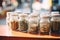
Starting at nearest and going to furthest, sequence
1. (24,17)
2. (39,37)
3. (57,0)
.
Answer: (39,37)
(24,17)
(57,0)

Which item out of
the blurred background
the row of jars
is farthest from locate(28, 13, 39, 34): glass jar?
the blurred background

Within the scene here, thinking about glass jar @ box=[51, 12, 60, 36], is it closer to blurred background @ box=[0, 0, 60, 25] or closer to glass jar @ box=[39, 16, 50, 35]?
glass jar @ box=[39, 16, 50, 35]

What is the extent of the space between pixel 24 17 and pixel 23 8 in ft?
0.77

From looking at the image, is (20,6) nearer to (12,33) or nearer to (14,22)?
(14,22)

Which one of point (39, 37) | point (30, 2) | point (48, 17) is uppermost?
point (30, 2)

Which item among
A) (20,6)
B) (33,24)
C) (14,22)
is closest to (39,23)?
(33,24)

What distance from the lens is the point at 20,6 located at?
1427mm

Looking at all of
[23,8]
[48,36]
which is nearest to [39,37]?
[48,36]

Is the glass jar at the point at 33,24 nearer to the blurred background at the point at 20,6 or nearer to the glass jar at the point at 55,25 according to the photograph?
the glass jar at the point at 55,25

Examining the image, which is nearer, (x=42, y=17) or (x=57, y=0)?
(x=42, y=17)

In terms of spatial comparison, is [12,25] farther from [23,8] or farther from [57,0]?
[57,0]

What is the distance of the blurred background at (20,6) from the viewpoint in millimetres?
1389

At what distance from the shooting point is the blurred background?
139 centimetres

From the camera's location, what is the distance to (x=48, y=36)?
1105mm
